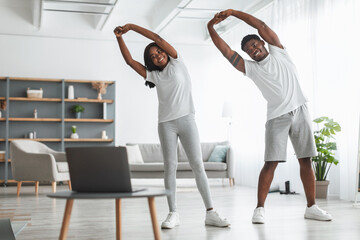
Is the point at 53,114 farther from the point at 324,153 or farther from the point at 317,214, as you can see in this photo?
the point at 317,214

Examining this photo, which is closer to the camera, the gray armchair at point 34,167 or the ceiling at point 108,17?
the gray armchair at point 34,167

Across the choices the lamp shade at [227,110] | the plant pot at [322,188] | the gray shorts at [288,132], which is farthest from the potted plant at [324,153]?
the lamp shade at [227,110]

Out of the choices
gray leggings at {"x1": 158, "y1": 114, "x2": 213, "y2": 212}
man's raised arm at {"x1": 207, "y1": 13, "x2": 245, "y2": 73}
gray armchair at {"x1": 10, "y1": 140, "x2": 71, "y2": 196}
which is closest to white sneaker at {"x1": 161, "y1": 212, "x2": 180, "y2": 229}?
gray leggings at {"x1": 158, "y1": 114, "x2": 213, "y2": 212}

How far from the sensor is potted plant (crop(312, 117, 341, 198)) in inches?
223

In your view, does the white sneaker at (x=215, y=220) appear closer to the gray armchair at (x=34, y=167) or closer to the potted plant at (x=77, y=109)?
the gray armchair at (x=34, y=167)

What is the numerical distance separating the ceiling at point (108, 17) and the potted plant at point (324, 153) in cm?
260

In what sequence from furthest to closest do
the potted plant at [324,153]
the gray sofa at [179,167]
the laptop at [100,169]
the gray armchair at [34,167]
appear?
1. the gray sofa at [179,167]
2. the gray armchair at [34,167]
3. the potted plant at [324,153]
4. the laptop at [100,169]

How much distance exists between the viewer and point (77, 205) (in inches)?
203

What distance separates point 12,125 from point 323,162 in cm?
550

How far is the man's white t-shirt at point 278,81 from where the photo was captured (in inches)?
149

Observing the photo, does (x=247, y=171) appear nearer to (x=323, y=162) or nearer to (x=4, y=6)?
(x=323, y=162)

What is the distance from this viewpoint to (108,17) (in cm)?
819

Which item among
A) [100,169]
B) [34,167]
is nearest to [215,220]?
[100,169]

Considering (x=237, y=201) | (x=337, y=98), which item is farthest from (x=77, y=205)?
(x=337, y=98)
